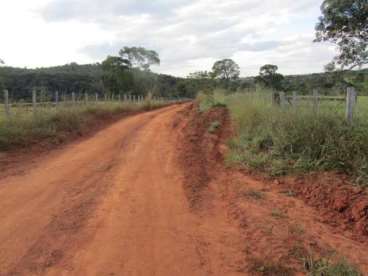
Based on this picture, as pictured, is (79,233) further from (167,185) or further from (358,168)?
(358,168)

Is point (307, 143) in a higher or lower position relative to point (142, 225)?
higher

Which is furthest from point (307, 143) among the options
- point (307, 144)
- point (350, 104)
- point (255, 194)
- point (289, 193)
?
point (255, 194)

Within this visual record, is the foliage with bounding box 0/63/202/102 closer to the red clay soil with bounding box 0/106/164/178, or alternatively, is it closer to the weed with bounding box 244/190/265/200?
the red clay soil with bounding box 0/106/164/178

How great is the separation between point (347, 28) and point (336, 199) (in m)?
24.2

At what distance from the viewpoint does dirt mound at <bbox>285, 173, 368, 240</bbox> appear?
19.5 ft

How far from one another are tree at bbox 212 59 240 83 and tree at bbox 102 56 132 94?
1447 cm

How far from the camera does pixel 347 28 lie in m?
27.7

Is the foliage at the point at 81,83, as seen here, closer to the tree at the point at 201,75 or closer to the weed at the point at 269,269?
the tree at the point at 201,75

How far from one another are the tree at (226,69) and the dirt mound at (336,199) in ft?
198

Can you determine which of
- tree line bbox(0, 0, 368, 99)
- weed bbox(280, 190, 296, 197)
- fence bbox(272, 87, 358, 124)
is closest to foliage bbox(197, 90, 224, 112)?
tree line bbox(0, 0, 368, 99)

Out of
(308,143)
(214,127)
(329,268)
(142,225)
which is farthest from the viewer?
(214,127)

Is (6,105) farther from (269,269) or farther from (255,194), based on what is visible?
(269,269)

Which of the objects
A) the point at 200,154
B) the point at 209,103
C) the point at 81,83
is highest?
the point at 81,83

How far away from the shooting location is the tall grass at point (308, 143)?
314 inches
